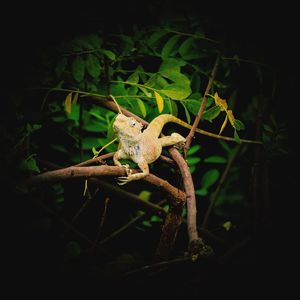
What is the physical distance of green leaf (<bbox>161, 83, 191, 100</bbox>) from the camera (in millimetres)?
1819

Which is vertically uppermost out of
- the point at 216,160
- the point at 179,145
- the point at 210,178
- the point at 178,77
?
the point at 178,77

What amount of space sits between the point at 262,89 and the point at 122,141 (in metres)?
1.06

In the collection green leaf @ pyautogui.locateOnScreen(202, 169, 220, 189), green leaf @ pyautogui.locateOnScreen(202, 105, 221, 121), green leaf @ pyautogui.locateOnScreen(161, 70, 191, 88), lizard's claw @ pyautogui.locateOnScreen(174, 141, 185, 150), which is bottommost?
green leaf @ pyautogui.locateOnScreen(202, 169, 220, 189)

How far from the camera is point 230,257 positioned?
5.52 ft

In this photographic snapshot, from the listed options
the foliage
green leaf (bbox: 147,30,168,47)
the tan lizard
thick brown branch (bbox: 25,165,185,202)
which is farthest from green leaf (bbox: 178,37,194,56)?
thick brown branch (bbox: 25,165,185,202)

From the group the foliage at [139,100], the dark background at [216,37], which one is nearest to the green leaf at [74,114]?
the foliage at [139,100]

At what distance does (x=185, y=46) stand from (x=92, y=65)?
1.84 feet

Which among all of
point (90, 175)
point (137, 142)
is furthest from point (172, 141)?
point (90, 175)

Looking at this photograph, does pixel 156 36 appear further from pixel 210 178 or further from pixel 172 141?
pixel 210 178

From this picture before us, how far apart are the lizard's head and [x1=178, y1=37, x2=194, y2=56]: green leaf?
54 cm

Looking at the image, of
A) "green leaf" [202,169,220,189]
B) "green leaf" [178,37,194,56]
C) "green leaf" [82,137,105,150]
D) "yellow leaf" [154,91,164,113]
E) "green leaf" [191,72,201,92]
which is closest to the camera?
"yellow leaf" [154,91,164,113]

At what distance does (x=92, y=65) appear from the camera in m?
1.77

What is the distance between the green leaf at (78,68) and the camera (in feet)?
5.74

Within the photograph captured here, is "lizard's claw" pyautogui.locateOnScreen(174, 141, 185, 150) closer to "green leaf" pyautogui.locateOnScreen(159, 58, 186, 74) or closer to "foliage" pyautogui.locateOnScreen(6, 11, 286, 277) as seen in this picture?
"foliage" pyautogui.locateOnScreen(6, 11, 286, 277)
